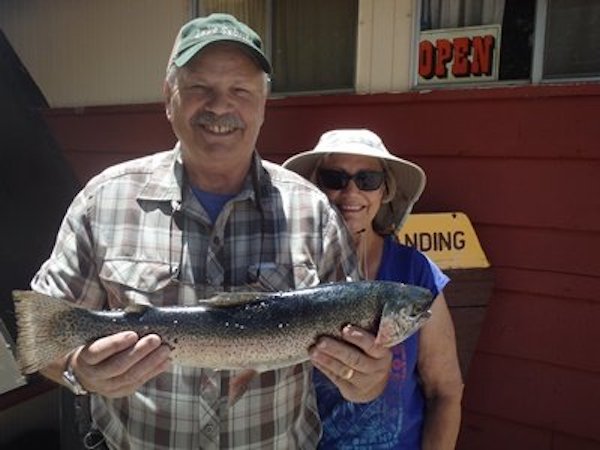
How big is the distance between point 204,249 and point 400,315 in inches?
27.0

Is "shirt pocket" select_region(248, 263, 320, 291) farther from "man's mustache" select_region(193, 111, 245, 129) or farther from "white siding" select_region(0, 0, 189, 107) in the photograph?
"white siding" select_region(0, 0, 189, 107)

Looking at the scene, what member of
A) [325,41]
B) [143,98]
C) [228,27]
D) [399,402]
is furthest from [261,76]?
[143,98]

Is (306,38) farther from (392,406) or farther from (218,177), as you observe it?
(392,406)

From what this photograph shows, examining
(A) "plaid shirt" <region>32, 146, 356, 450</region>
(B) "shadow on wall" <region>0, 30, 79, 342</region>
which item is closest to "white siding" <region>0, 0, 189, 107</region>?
(B) "shadow on wall" <region>0, 30, 79, 342</region>

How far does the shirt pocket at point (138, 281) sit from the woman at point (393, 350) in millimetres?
719

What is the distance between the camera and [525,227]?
12.2 ft

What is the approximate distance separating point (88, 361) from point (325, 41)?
3.59m

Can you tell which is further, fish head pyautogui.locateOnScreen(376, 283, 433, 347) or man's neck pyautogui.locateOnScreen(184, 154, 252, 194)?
man's neck pyautogui.locateOnScreen(184, 154, 252, 194)

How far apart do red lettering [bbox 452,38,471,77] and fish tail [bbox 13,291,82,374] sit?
3.15 metres

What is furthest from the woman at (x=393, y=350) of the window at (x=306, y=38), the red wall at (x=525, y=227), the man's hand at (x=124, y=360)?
the window at (x=306, y=38)

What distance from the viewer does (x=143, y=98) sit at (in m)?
5.73

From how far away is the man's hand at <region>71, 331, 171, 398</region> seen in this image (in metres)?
1.65

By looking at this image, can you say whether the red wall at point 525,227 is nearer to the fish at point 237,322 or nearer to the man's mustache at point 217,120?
the fish at point 237,322

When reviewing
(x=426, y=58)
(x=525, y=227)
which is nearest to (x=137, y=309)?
(x=525, y=227)
